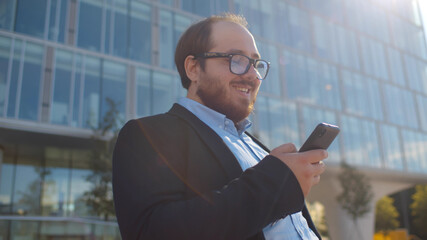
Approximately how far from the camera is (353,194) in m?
20.8

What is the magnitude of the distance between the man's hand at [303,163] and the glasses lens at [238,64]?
0.44 meters

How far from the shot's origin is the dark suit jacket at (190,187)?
0.98 meters

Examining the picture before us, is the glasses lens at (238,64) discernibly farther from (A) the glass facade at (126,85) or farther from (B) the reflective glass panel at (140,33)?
(B) the reflective glass panel at (140,33)

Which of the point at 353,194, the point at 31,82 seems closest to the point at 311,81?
the point at 353,194

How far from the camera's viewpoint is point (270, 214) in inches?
39.8

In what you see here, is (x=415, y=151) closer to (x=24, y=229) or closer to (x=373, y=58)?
(x=373, y=58)

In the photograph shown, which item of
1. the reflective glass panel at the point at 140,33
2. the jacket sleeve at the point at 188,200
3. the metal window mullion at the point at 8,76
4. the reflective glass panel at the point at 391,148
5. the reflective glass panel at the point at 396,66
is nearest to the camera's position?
the jacket sleeve at the point at 188,200

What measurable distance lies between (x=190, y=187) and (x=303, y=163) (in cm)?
33

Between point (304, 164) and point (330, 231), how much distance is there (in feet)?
81.6

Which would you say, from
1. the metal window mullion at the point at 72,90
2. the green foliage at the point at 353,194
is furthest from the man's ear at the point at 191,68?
the green foliage at the point at 353,194

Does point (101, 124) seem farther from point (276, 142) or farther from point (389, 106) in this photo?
point (389, 106)

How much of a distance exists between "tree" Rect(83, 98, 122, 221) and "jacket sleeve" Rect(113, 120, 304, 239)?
1141 centimetres

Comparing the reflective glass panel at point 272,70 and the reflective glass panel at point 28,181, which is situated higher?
the reflective glass panel at point 272,70

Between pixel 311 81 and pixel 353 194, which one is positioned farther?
pixel 311 81
